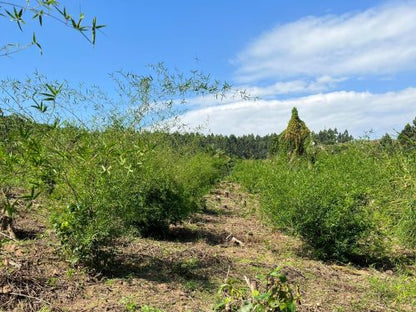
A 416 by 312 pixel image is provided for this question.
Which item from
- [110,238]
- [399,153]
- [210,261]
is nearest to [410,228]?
[399,153]

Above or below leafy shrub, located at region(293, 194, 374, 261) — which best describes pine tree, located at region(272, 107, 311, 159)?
above

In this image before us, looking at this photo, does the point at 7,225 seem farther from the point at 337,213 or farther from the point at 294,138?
the point at 294,138

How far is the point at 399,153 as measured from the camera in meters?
7.45

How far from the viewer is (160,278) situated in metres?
5.61

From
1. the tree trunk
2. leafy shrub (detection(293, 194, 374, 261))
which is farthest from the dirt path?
leafy shrub (detection(293, 194, 374, 261))

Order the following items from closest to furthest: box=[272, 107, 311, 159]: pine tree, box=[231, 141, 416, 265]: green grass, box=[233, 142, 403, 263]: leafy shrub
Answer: box=[231, 141, 416, 265]: green grass, box=[233, 142, 403, 263]: leafy shrub, box=[272, 107, 311, 159]: pine tree

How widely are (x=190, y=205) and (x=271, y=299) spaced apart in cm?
753

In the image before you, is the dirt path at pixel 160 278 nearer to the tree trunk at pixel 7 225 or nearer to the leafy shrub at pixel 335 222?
the tree trunk at pixel 7 225

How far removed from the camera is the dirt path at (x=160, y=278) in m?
4.53

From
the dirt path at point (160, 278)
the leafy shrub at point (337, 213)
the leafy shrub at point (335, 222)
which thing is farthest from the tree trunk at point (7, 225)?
the leafy shrub at point (335, 222)

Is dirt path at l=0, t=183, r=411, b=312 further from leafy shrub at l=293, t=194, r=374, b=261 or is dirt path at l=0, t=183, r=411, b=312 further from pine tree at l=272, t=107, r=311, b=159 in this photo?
pine tree at l=272, t=107, r=311, b=159

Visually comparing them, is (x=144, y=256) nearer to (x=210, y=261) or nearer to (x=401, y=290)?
(x=210, y=261)

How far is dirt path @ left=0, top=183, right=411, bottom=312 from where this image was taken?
453 centimetres

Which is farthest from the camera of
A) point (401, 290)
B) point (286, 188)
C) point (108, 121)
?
point (286, 188)
